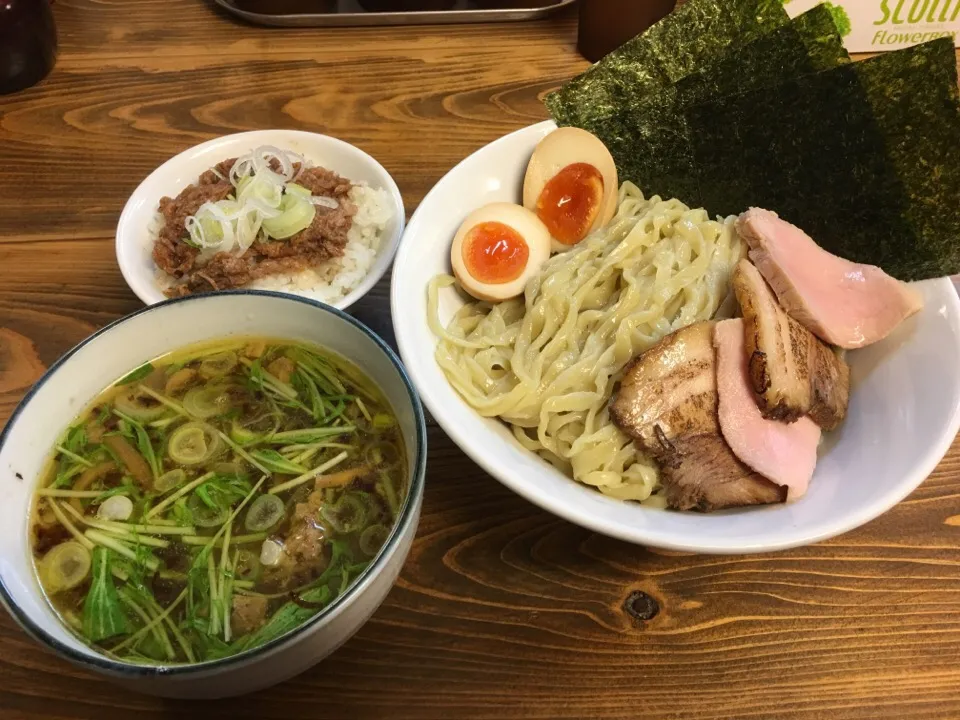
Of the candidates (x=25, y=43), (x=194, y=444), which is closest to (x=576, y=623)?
(x=194, y=444)

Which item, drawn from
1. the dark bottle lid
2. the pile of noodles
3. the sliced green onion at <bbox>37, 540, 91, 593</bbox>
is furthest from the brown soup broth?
the dark bottle lid

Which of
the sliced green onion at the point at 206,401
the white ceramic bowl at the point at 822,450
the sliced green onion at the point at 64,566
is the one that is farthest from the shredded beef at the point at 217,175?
the sliced green onion at the point at 64,566

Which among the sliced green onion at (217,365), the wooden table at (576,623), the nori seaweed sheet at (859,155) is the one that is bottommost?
the wooden table at (576,623)

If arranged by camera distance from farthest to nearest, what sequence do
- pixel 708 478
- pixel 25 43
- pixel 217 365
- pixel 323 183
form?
pixel 25 43, pixel 323 183, pixel 217 365, pixel 708 478

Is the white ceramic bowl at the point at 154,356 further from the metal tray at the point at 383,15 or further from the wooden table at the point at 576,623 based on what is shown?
the metal tray at the point at 383,15

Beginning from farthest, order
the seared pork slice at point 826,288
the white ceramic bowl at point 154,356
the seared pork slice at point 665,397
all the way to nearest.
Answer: the seared pork slice at point 826,288, the seared pork slice at point 665,397, the white ceramic bowl at point 154,356

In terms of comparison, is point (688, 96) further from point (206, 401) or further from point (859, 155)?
point (206, 401)

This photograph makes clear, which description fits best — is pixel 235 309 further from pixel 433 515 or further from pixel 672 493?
pixel 672 493
